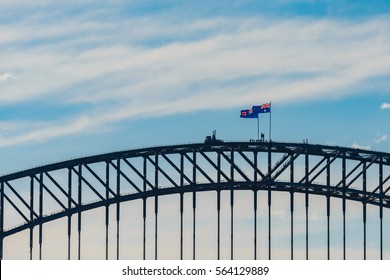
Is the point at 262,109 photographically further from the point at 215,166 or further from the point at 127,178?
the point at 127,178

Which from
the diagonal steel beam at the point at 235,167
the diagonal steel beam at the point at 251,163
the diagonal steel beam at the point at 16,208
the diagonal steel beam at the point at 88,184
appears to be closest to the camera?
the diagonal steel beam at the point at 88,184

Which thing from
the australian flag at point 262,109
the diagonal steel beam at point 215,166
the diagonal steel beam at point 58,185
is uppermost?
the australian flag at point 262,109

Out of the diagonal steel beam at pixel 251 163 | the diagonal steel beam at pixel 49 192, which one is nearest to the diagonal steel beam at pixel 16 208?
the diagonal steel beam at pixel 49 192

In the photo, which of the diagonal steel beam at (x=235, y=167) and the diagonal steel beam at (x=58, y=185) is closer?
the diagonal steel beam at (x=58, y=185)

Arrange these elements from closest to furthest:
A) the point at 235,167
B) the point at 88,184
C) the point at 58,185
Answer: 1. the point at 58,185
2. the point at 88,184
3. the point at 235,167

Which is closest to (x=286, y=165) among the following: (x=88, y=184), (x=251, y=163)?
(x=251, y=163)

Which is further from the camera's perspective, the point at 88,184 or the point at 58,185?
the point at 88,184

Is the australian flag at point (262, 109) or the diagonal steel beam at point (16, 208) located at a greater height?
the australian flag at point (262, 109)

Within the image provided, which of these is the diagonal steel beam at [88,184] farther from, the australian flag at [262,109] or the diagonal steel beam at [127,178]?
the australian flag at [262,109]
